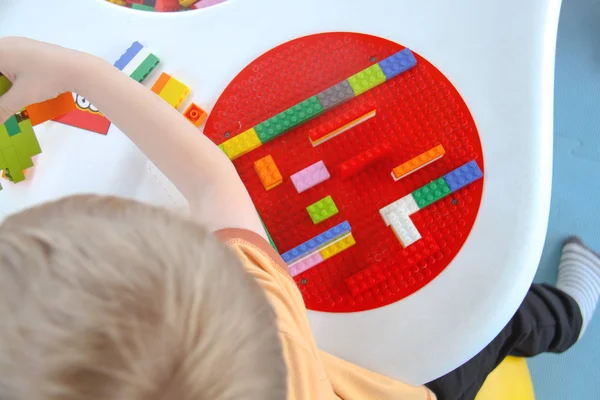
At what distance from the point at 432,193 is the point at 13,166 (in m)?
0.54

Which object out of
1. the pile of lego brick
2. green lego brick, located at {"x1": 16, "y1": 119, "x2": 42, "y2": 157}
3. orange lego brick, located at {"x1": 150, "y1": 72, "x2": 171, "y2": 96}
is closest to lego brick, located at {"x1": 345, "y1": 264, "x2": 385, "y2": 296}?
orange lego brick, located at {"x1": 150, "y1": 72, "x2": 171, "y2": 96}

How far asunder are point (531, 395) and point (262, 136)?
1.67 ft

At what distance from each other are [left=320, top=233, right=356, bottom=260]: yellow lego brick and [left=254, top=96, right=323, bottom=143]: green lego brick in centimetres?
15

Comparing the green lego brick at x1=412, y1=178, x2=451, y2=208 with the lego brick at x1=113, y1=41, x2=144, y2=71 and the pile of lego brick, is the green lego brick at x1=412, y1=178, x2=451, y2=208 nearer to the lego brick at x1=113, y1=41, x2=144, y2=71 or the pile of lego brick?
the lego brick at x1=113, y1=41, x2=144, y2=71

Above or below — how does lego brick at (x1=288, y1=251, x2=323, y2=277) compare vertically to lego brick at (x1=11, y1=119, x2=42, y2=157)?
below

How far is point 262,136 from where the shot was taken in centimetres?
58

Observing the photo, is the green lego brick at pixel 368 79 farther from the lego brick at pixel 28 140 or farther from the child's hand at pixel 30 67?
the lego brick at pixel 28 140

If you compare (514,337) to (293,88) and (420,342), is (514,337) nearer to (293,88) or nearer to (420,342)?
(420,342)

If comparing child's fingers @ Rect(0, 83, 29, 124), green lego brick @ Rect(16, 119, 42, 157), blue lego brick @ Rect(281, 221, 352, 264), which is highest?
child's fingers @ Rect(0, 83, 29, 124)

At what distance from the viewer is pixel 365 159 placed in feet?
1.82

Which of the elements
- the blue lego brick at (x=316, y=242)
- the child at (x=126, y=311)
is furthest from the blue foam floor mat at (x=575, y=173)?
the child at (x=126, y=311)

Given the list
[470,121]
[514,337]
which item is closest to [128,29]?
[470,121]

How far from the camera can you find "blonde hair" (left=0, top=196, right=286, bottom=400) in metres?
0.25

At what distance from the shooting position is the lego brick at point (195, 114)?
0.61 m
